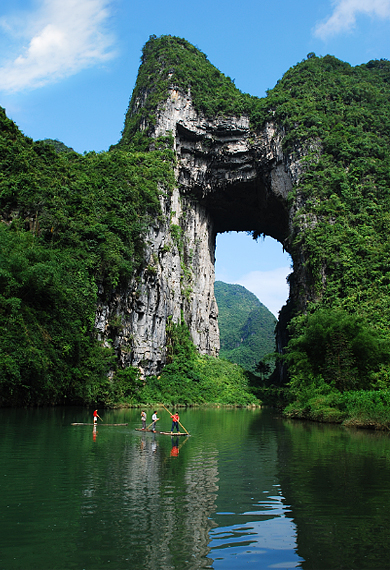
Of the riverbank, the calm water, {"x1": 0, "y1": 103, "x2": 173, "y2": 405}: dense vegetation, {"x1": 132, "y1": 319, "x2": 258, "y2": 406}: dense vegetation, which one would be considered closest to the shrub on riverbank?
the riverbank

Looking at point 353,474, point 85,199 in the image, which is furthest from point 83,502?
point 85,199

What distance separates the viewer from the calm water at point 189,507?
15.0 ft

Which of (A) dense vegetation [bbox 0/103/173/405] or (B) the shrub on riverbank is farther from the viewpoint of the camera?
(A) dense vegetation [bbox 0/103/173/405]

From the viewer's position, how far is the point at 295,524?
564 centimetres

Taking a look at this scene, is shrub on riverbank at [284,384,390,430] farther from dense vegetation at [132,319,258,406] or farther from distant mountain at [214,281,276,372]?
distant mountain at [214,281,276,372]

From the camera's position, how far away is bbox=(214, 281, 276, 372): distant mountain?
3327 inches

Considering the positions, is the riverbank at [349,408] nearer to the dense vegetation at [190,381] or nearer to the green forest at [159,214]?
the green forest at [159,214]

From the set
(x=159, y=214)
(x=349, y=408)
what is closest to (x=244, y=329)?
(x=159, y=214)

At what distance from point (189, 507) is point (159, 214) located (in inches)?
1348

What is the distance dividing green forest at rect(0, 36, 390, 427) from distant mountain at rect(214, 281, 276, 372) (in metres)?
33.3

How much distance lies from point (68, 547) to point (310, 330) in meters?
20.4

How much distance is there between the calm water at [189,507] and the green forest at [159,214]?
28.1 feet

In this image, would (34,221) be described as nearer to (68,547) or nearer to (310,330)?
(310,330)

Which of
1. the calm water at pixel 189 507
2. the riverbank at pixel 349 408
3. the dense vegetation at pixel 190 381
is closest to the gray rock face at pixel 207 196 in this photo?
the dense vegetation at pixel 190 381
